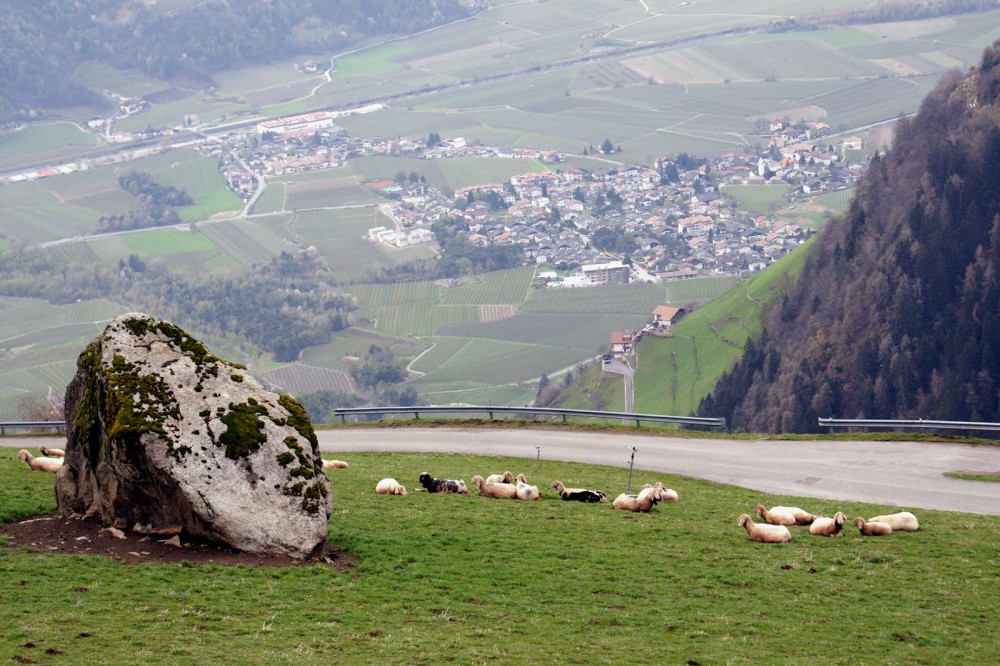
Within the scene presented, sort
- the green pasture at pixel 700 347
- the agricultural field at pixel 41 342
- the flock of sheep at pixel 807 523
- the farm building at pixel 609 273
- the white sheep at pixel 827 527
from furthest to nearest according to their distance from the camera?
1. the farm building at pixel 609 273
2. the agricultural field at pixel 41 342
3. the green pasture at pixel 700 347
4. the white sheep at pixel 827 527
5. the flock of sheep at pixel 807 523

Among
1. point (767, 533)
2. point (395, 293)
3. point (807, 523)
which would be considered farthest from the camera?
point (395, 293)

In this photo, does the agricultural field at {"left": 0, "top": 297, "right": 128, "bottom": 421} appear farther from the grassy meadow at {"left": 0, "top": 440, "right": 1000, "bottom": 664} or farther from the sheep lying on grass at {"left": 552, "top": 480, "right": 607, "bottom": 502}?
the grassy meadow at {"left": 0, "top": 440, "right": 1000, "bottom": 664}

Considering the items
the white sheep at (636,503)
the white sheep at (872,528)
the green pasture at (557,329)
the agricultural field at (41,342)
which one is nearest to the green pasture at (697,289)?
the green pasture at (557,329)

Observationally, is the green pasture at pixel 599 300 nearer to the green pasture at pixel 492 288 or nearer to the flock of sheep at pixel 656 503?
the green pasture at pixel 492 288

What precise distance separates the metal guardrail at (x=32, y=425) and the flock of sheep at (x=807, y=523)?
35.7 metres

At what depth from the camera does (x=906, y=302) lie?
110 metres

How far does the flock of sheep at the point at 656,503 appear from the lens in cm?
2948

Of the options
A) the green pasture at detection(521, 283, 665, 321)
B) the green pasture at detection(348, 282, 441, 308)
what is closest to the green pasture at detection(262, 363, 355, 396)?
the green pasture at detection(348, 282, 441, 308)

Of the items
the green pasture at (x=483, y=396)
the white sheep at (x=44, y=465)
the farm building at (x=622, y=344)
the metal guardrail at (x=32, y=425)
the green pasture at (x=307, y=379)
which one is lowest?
the white sheep at (x=44, y=465)

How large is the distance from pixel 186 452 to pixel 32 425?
33009 millimetres

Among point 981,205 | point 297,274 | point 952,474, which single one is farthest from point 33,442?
point 297,274

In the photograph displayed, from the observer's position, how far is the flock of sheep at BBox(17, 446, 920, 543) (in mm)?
29484

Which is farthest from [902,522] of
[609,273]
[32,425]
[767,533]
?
[609,273]

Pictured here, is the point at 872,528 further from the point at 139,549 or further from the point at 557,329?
the point at 557,329
